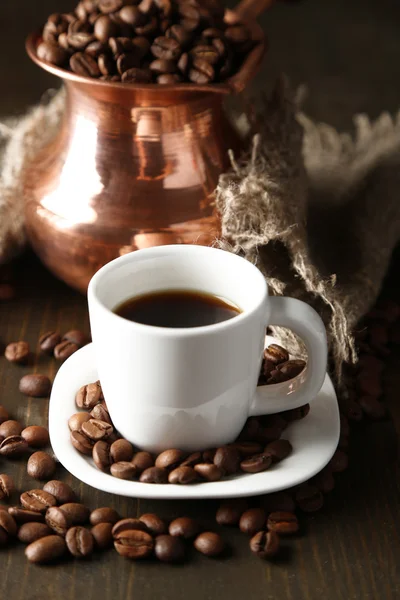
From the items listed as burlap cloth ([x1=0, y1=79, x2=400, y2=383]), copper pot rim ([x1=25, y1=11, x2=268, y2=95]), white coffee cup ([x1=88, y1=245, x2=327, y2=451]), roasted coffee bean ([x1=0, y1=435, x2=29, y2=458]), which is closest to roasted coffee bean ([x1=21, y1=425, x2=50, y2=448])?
roasted coffee bean ([x1=0, y1=435, x2=29, y2=458])

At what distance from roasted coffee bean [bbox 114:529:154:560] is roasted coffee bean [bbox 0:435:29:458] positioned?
0.67ft

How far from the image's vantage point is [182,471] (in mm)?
944

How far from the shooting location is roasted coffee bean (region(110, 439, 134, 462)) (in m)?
0.99

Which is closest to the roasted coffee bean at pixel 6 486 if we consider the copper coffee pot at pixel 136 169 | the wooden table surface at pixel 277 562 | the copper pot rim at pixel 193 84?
the wooden table surface at pixel 277 562

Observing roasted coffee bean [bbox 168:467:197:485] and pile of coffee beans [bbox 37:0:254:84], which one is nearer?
roasted coffee bean [bbox 168:467:197:485]

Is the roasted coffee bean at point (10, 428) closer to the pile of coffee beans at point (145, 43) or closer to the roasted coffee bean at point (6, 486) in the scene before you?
the roasted coffee bean at point (6, 486)

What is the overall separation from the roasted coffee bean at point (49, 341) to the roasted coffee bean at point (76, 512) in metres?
0.36

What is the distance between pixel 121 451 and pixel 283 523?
20 cm

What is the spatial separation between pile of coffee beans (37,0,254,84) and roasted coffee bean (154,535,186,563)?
0.62 metres

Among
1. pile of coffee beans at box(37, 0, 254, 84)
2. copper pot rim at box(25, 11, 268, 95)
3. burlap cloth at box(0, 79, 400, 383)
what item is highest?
pile of coffee beans at box(37, 0, 254, 84)

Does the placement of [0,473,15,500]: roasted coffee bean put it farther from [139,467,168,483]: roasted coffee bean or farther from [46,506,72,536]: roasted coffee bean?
[139,467,168,483]: roasted coffee bean

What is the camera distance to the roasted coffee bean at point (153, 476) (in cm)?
95

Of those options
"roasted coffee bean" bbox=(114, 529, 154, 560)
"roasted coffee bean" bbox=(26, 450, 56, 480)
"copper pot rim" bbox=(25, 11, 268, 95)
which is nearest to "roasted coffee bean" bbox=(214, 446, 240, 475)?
"roasted coffee bean" bbox=(114, 529, 154, 560)

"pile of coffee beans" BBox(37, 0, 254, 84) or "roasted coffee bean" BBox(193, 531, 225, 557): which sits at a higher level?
"pile of coffee beans" BBox(37, 0, 254, 84)
